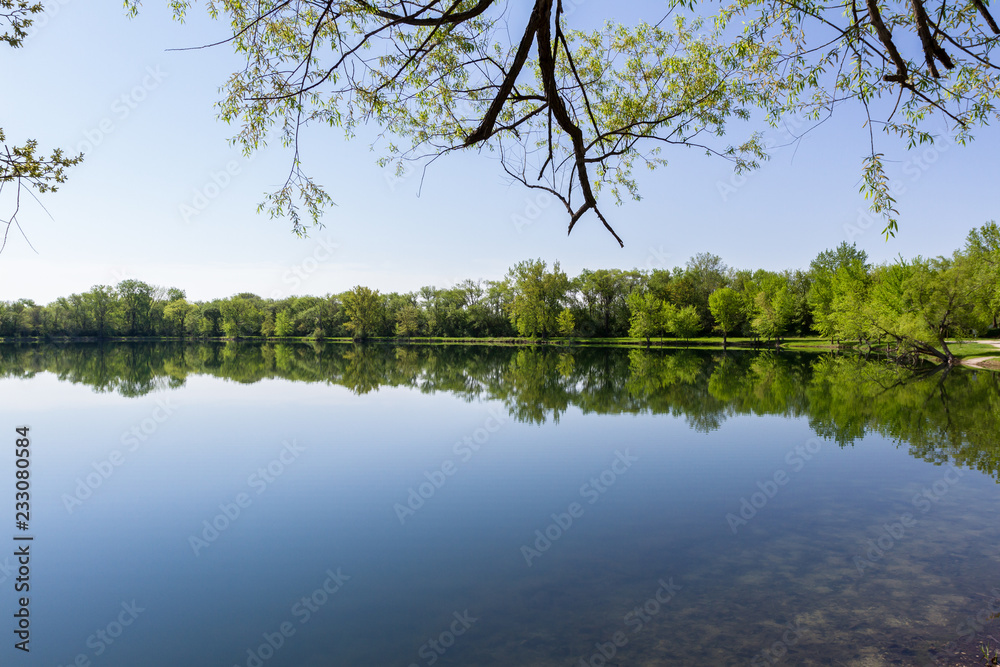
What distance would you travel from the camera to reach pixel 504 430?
58.1 ft

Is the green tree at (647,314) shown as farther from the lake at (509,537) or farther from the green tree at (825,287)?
the lake at (509,537)

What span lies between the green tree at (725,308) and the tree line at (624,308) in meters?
0.14

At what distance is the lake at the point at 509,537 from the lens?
6.12 meters

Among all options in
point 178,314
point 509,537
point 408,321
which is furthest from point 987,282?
point 178,314

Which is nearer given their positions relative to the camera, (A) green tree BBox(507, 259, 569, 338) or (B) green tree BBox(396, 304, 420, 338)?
(A) green tree BBox(507, 259, 569, 338)

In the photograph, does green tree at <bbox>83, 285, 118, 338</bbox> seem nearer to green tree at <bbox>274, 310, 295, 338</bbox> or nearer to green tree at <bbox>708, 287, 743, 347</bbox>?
green tree at <bbox>274, 310, 295, 338</bbox>

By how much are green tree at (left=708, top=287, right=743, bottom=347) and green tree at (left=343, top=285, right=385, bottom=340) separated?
53.1 m

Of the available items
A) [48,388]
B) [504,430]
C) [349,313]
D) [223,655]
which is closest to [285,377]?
[48,388]

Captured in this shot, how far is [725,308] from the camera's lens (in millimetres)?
64062

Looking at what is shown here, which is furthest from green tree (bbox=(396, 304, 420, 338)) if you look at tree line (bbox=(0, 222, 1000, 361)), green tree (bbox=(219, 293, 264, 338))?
green tree (bbox=(219, 293, 264, 338))

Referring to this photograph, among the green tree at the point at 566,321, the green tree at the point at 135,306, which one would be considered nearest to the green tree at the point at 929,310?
the green tree at the point at 566,321

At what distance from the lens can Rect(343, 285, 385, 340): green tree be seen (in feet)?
290

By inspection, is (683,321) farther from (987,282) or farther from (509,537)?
(509,537)

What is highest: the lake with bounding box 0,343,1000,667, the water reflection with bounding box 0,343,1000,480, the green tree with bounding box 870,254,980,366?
the green tree with bounding box 870,254,980,366
